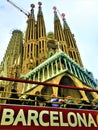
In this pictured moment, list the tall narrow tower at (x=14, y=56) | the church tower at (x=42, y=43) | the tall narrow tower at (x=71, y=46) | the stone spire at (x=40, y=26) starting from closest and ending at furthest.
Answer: the church tower at (x=42, y=43) → the tall narrow tower at (x=14, y=56) → the tall narrow tower at (x=71, y=46) → the stone spire at (x=40, y=26)

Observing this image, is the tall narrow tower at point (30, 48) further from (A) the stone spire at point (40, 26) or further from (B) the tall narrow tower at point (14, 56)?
(B) the tall narrow tower at point (14, 56)

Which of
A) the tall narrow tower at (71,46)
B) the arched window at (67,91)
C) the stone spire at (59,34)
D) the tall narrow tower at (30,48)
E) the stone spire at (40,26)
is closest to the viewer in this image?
the arched window at (67,91)

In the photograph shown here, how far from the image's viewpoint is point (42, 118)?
3.81 meters

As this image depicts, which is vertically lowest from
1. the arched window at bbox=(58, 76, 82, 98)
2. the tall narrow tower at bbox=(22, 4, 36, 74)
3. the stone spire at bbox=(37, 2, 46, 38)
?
the arched window at bbox=(58, 76, 82, 98)

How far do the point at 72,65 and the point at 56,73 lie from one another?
4609 mm

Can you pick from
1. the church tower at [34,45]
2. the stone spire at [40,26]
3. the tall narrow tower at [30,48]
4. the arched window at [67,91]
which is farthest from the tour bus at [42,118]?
the stone spire at [40,26]

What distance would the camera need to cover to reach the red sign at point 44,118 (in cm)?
358

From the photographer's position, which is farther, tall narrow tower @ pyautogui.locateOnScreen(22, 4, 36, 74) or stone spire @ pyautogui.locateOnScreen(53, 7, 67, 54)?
stone spire @ pyautogui.locateOnScreen(53, 7, 67, 54)

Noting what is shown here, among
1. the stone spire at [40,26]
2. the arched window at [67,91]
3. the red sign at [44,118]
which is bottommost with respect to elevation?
the red sign at [44,118]

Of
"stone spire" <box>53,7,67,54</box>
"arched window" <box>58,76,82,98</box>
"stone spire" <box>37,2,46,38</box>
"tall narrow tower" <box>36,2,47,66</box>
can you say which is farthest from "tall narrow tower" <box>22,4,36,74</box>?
"arched window" <box>58,76,82,98</box>

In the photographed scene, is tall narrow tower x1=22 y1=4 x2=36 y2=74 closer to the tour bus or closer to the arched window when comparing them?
the arched window

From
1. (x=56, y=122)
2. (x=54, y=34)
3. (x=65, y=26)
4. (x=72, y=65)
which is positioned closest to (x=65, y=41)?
(x=54, y=34)

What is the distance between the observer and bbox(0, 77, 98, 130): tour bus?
11.8 ft

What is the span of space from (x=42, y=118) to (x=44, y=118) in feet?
0.14
